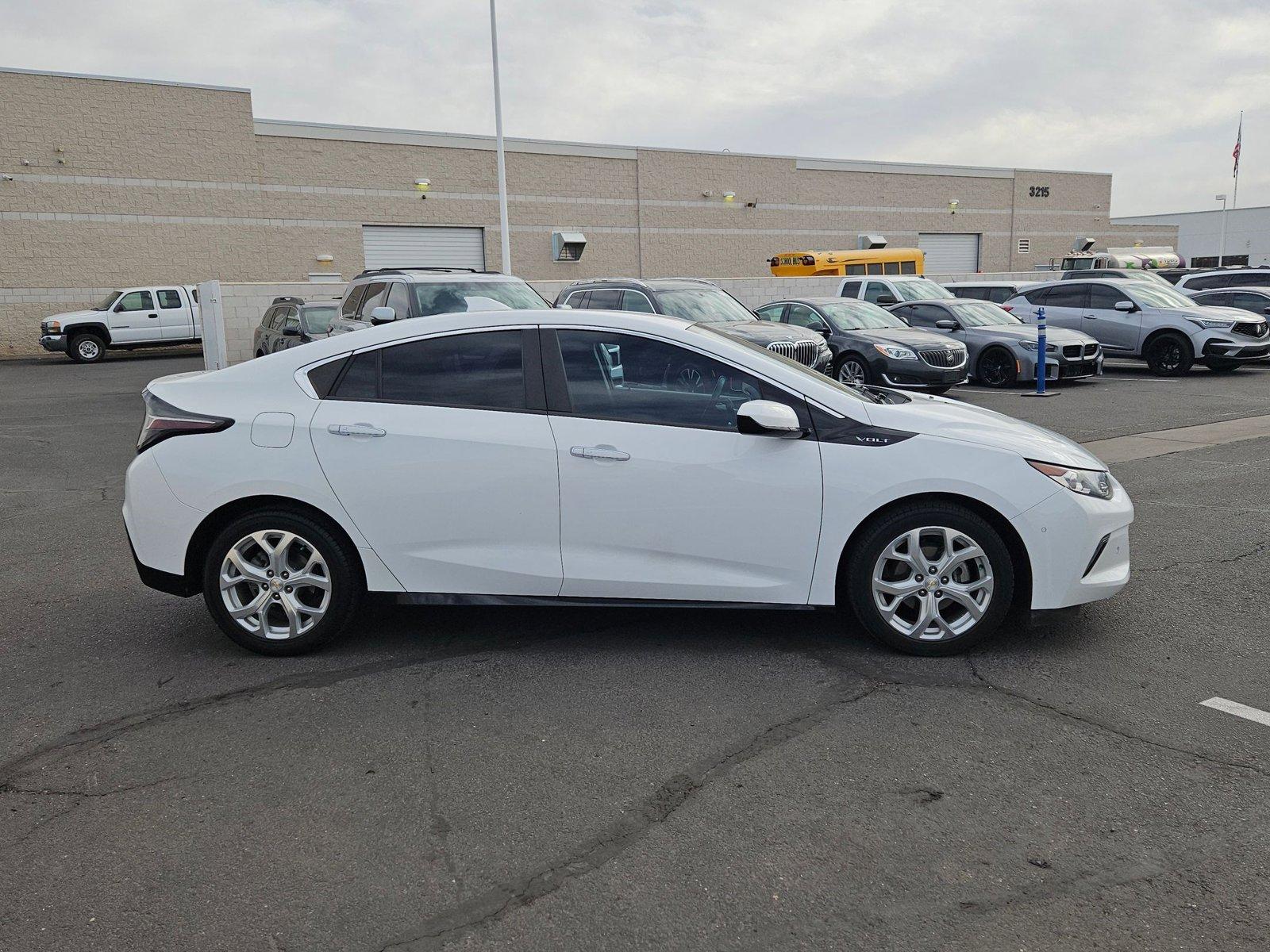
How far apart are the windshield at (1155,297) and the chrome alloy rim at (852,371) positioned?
286 inches

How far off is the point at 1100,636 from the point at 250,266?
1255 inches

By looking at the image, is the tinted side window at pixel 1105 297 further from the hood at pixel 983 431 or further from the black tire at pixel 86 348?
the black tire at pixel 86 348

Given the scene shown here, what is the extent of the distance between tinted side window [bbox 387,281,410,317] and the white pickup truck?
1616 cm

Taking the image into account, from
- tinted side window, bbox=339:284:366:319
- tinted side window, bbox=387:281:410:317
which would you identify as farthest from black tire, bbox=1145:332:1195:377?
tinted side window, bbox=339:284:366:319

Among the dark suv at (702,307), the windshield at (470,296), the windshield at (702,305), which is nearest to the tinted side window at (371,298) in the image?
the windshield at (470,296)

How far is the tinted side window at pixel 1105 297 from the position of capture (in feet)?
63.2

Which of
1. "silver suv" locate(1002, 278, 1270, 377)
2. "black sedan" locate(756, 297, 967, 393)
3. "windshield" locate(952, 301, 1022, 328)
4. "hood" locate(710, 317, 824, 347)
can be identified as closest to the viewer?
"hood" locate(710, 317, 824, 347)

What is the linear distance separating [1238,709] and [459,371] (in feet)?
11.8

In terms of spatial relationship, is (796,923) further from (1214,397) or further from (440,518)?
(1214,397)

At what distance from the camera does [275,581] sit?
4.81 metres

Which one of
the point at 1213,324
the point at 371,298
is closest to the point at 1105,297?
the point at 1213,324

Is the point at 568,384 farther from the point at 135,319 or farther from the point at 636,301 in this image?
the point at 135,319

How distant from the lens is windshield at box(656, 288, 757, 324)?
562 inches

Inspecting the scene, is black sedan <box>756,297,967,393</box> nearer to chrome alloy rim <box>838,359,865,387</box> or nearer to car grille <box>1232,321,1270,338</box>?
chrome alloy rim <box>838,359,865,387</box>
